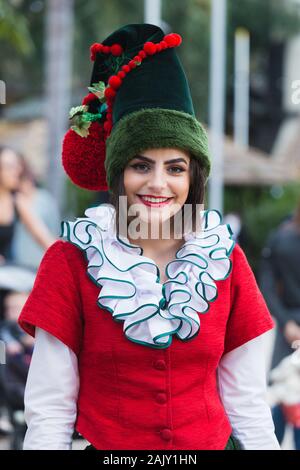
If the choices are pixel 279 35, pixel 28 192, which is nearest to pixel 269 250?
pixel 28 192

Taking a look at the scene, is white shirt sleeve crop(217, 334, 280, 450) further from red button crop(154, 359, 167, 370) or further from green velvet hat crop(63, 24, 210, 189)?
green velvet hat crop(63, 24, 210, 189)

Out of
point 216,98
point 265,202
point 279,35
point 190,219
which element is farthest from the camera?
point 279,35

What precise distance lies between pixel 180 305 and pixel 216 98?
36.7 feet

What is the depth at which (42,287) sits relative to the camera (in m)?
2.14

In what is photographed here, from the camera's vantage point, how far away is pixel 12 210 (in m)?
5.64

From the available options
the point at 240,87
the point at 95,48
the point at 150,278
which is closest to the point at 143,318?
the point at 150,278

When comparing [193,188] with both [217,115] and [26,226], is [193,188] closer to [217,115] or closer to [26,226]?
[26,226]

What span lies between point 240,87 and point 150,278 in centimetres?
2236

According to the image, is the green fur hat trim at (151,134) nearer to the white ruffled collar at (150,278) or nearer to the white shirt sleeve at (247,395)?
the white ruffled collar at (150,278)

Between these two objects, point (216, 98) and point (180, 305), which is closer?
point (180, 305)

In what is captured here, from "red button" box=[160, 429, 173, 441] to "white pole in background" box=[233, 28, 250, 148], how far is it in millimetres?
21494

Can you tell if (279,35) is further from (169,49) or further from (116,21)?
(169,49)

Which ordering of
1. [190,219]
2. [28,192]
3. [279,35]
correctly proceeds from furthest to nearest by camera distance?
[279,35], [28,192], [190,219]
